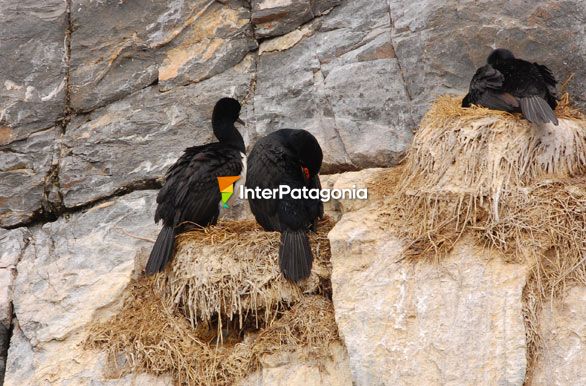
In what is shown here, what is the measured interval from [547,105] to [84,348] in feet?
12.5

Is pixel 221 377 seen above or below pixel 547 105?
below

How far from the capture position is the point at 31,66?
325 inches

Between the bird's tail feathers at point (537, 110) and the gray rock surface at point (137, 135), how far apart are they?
277 centimetres

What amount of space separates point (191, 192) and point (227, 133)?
31.4 inches

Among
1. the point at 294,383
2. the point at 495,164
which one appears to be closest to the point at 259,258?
the point at 294,383

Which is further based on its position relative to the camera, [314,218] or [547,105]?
[314,218]

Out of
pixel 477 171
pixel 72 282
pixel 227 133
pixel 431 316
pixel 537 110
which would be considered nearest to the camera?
pixel 431 316

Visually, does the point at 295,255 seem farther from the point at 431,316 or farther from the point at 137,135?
the point at 137,135

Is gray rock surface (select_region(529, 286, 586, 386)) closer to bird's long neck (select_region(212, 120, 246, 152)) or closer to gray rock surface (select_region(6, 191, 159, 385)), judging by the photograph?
gray rock surface (select_region(6, 191, 159, 385))

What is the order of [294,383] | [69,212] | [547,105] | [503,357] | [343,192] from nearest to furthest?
[503,357] < [294,383] < [547,105] < [343,192] < [69,212]

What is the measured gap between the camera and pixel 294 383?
19.1ft

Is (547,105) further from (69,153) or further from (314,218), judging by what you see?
(69,153)

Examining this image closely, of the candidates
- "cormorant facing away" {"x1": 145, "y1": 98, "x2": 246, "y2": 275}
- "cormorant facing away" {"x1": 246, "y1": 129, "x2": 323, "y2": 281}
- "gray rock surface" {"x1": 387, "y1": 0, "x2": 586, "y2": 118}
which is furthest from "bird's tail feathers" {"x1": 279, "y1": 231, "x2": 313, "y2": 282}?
"gray rock surface" {"x1": 387, "y1": 0, "x2": 586, "y2": 118}

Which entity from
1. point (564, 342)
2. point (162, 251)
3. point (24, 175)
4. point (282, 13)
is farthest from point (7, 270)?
point (564, 342)
